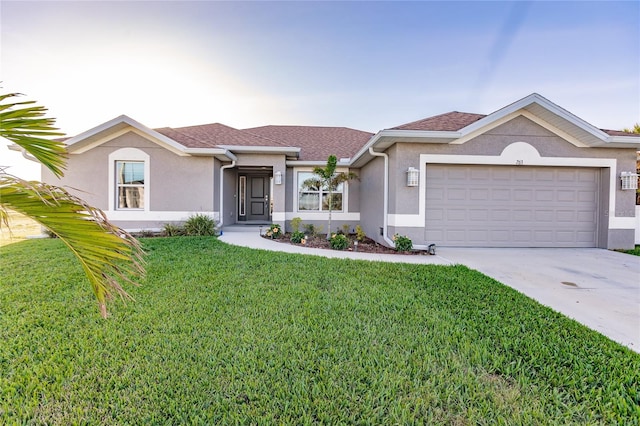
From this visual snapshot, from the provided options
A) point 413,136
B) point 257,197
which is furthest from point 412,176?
point 257,197

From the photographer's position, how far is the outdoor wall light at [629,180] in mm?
7592

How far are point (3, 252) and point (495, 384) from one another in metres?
11.0

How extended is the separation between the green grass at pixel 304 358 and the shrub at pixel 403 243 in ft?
9.60

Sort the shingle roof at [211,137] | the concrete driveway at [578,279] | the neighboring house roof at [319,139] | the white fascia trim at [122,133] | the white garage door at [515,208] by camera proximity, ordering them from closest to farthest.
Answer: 1. the concrete driveway at [578,279]
2. the white garage door at [515,208]
3. the white fascia trim at [122,133]
4. the shingle roof at [211,137]
5. the neighboring house roof at [319,139]

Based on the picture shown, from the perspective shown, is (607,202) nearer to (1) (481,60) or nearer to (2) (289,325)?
(1) (481,60)

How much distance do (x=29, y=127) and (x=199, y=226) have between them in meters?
7.82

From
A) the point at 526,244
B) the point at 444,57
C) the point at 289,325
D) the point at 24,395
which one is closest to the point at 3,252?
the point at 24,395

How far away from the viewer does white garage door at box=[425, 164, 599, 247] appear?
798 centimetres

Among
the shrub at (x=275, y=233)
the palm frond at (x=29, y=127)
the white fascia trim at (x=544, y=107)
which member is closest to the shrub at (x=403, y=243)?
the white fascia trim at (x=544, y=107)

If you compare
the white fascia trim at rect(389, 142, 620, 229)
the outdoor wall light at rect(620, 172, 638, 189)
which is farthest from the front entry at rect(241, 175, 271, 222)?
the outdoor wall light at rect(620, 172, 638, 189)

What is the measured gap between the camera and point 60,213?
1.67 m

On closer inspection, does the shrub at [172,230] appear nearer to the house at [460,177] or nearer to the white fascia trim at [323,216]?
the house at [460,177]

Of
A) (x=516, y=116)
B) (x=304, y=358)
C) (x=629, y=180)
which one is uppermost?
(x=516, y=116)

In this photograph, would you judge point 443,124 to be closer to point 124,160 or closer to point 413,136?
point 413,136
